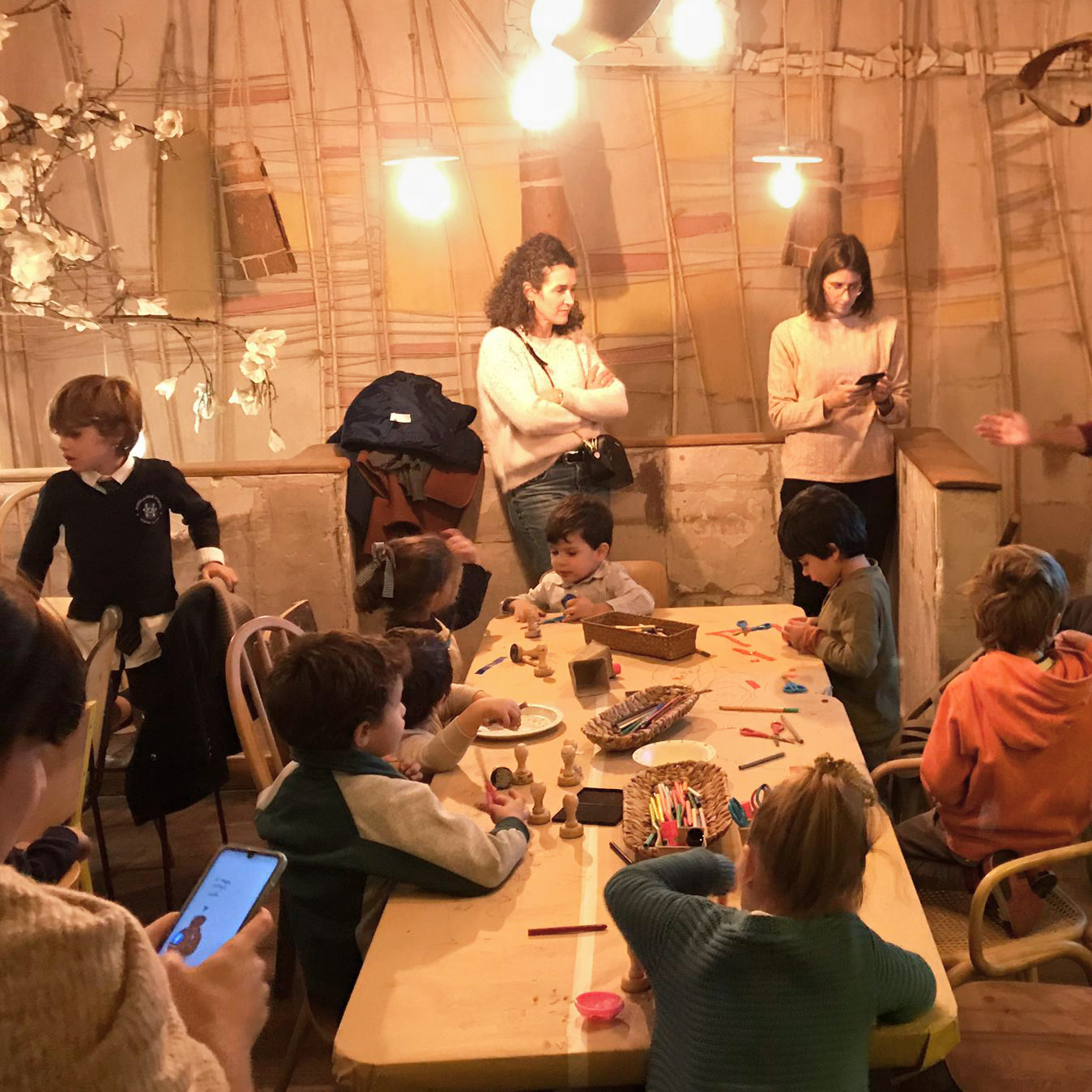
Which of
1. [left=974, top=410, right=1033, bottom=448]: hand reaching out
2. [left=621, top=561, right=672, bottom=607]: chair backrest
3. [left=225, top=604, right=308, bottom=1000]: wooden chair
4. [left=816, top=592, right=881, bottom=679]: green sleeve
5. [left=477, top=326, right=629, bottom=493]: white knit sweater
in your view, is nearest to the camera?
[left=225, top=604, right=308, bottom=1000]: wooden chair

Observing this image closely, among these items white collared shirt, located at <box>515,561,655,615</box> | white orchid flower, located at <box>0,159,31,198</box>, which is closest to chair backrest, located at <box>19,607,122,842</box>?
white orchid flower, located at <box>0,159,31,198</box>

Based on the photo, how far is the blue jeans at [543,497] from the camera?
4.21 metres

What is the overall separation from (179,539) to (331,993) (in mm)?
2599

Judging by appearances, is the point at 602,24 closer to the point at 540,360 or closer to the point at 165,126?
the point at 165,126

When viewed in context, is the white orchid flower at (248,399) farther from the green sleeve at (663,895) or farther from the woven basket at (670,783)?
the green sleeve at (663,895)

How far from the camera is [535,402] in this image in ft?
13.4

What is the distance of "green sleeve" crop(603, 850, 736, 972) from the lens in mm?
1532

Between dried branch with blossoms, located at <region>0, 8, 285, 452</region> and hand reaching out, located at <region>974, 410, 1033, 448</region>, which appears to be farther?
hand reaching out, located at <region>974, 410, 1033, 448</region>

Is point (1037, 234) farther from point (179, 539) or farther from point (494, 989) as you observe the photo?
point (494, 989)

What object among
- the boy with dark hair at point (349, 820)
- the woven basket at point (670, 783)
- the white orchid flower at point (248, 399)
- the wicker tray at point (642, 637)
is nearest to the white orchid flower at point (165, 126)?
Result: the white orchid flower at point (248, 399)

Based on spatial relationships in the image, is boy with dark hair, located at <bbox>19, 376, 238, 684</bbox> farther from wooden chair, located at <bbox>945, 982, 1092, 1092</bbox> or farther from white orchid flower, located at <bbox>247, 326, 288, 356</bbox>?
wooden chair, located at <bbox>945, 982, 1092, 1092</bbox>

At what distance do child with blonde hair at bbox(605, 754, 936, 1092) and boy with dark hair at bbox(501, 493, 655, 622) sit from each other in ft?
6.03

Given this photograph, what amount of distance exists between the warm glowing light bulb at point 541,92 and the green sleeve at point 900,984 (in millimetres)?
4043

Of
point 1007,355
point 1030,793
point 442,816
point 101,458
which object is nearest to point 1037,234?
point 1007,355
